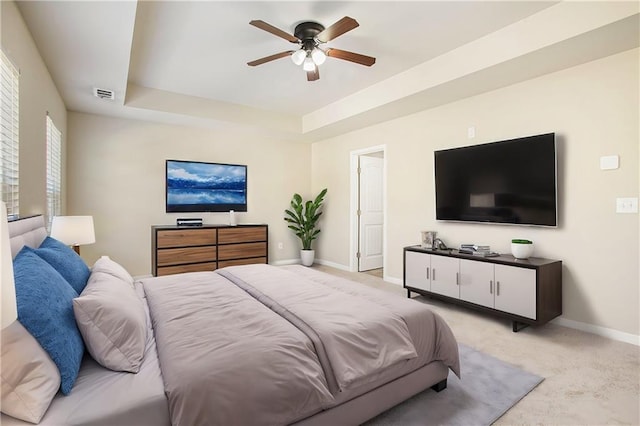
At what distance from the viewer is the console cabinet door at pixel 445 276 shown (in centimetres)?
347

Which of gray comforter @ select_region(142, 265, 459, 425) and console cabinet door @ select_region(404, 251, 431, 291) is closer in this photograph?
gray comforter @ select_region(142, 265, 459, 425)

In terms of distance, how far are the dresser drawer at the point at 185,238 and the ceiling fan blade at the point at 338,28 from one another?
3.14 meters

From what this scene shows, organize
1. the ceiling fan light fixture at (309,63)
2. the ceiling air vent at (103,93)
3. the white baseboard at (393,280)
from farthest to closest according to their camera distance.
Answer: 1. the white baseboard at (393,280)
2. the ceiling air vent at (103,93)
3. the ceiling fan light fixture at (309,63)

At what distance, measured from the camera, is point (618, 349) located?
8.47 feet

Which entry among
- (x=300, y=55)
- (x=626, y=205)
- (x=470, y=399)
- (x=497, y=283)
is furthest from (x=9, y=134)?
(x=626, y=205)

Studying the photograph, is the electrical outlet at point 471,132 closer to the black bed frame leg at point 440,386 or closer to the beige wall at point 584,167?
the beige wall at point 584,167

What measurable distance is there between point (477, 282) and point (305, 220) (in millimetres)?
3472

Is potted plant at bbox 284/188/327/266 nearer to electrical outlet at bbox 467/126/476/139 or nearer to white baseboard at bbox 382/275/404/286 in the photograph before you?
white baseboard at bbox 382/275/404/286

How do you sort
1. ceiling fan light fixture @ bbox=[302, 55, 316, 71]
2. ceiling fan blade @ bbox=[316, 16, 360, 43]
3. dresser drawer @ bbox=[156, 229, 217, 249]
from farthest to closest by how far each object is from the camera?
dresser drawer @ bbox=[156, 229, 217, 249] < ceiling fan light fixture @ bbox=[302, 55, 316, 71] < ceiling fan blade @ bbox=[316, 16, 360, 43]

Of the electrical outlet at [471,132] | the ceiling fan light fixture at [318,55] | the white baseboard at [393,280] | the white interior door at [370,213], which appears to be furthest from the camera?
the white interior door at [370,213]

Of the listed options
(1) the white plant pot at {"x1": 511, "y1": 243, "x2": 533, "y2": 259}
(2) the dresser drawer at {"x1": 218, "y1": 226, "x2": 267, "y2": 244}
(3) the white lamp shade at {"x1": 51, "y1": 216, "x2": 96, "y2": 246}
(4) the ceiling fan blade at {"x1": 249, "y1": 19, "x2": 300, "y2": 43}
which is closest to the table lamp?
(3) the white lamp shade at {"x1": 51, "y1": 216, "x2": 96, "y2": 246}

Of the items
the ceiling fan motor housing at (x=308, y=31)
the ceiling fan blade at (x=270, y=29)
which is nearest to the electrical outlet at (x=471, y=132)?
the ceiling fan motor housing at (x=308, y=31)

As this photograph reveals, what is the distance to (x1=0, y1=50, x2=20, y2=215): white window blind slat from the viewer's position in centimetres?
180

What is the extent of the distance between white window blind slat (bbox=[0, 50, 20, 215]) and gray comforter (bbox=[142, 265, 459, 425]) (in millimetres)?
989
